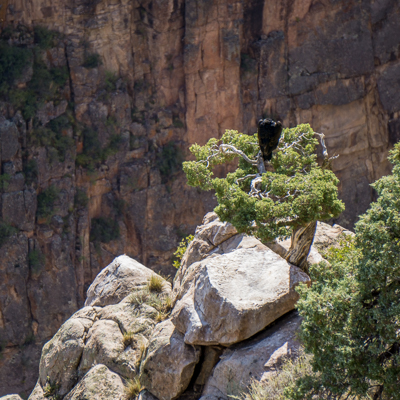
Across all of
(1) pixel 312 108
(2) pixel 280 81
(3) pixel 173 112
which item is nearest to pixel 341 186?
(1) pixel 312 108

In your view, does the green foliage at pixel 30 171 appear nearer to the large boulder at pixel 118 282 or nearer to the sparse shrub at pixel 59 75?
the sparse shrub at pixel 59 75

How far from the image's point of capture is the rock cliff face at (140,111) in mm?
28609

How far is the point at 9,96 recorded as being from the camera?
92.8 feet

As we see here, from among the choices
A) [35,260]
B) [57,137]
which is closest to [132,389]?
[35,260]

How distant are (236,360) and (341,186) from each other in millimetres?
25533

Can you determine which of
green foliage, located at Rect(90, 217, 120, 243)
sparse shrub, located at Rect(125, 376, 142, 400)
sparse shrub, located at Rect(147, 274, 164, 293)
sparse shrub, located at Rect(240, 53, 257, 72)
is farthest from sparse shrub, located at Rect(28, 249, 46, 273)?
sparse shrub, located at Rect(125, 376, 142, 400)

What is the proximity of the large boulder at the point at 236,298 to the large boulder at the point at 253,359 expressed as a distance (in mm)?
200

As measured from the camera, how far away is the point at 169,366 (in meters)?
9.70

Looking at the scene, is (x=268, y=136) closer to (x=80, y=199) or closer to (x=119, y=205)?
(x=80, y=199)

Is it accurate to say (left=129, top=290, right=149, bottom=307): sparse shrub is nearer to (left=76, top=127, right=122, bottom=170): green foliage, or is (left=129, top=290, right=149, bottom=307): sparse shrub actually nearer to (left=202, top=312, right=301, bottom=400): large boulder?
(left=202, top=312, right=301, bottom=400): large boulder

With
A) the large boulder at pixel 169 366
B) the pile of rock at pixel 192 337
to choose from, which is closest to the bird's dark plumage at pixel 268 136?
the pile of rock at pixel 192 337

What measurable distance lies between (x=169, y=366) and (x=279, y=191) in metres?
3.55

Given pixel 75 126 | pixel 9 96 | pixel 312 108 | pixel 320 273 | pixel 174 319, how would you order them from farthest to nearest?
1. pixel 312 108
2. pixel 75 126
3. pixel 9 96
4. pixel 174 319
5. pixel 320 273

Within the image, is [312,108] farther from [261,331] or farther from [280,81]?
[261,331]
